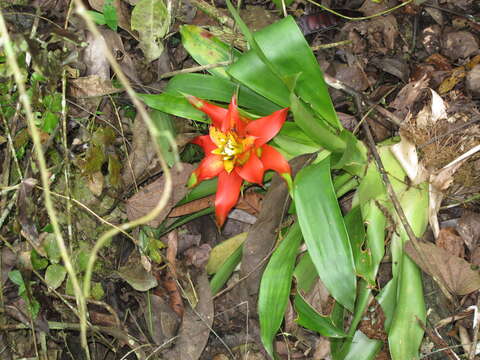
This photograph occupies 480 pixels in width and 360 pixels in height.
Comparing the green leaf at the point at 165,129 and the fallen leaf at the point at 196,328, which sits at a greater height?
the green leaf at the point at 165,129

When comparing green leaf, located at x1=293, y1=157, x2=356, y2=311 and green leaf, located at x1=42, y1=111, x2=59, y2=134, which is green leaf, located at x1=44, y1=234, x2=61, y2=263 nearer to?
green leaf, located at x1=42, y1=111, x2=59, y2=134

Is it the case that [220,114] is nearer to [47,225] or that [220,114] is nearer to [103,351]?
[47,225]

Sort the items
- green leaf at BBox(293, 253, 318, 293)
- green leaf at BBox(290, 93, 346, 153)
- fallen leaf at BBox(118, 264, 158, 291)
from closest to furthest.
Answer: green leaf at BBox(290, 93, 346, 153), green leaf at BBox(293, 253, 318, 293), fallen leaf at BBox(118, 264, 158, 291)

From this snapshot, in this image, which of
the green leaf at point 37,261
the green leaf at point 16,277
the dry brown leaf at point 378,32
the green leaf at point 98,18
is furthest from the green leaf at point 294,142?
the green leaf at point 16,277

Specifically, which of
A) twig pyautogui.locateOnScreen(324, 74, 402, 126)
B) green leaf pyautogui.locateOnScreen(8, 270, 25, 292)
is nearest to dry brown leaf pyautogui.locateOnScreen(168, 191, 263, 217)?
twig pyautogui.locateOnScreen(324, 74, 402, 126)

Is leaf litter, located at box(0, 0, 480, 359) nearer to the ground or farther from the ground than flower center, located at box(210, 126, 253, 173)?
nearer to the ground

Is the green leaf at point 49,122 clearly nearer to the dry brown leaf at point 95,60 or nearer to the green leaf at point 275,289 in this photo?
the dry brown leaf at point 95,60
